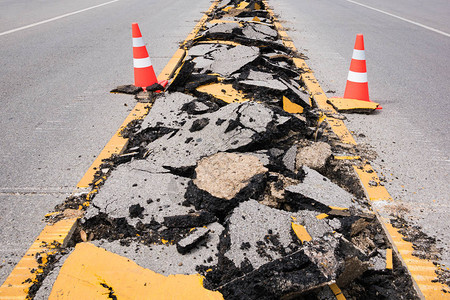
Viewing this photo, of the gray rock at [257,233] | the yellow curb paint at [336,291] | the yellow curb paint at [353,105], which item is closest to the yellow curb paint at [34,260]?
the gray rock at [257,233]

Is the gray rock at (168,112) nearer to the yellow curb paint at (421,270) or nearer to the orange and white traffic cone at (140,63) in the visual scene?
the orange and white traffic cone at (140,63)

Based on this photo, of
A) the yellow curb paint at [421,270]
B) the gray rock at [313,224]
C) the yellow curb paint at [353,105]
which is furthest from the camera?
the yellow curb paint at [353,105]

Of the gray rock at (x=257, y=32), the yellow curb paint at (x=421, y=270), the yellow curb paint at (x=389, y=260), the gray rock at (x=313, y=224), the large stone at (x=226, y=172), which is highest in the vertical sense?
the gray rock at (x=257, y=32)

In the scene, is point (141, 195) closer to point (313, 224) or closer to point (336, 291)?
point (313, 224)

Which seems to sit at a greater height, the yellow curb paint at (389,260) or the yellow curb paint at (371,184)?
the yellow curb paint at (371,184)

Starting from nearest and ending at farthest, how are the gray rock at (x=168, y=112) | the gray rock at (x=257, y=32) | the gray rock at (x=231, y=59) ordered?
the gray rock at (x=168, y=112), the gray rock at (x=231, y=59), the gray rock at (x=257, y=32)

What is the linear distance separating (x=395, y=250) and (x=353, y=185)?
71 cm

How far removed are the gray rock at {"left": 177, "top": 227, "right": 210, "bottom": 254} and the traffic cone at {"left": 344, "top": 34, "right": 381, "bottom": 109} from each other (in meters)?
3.06

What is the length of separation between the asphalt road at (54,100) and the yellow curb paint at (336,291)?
174 centimetres

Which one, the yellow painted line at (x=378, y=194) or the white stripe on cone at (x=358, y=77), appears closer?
the yellow painted line at (x=378, y=194)

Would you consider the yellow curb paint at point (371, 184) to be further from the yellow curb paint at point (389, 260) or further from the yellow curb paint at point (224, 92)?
the yellow curb paint at point (224, 92)

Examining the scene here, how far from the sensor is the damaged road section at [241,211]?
168cm

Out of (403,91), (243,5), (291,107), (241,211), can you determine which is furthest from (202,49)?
(243,5)

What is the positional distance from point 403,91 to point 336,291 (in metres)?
3.92
